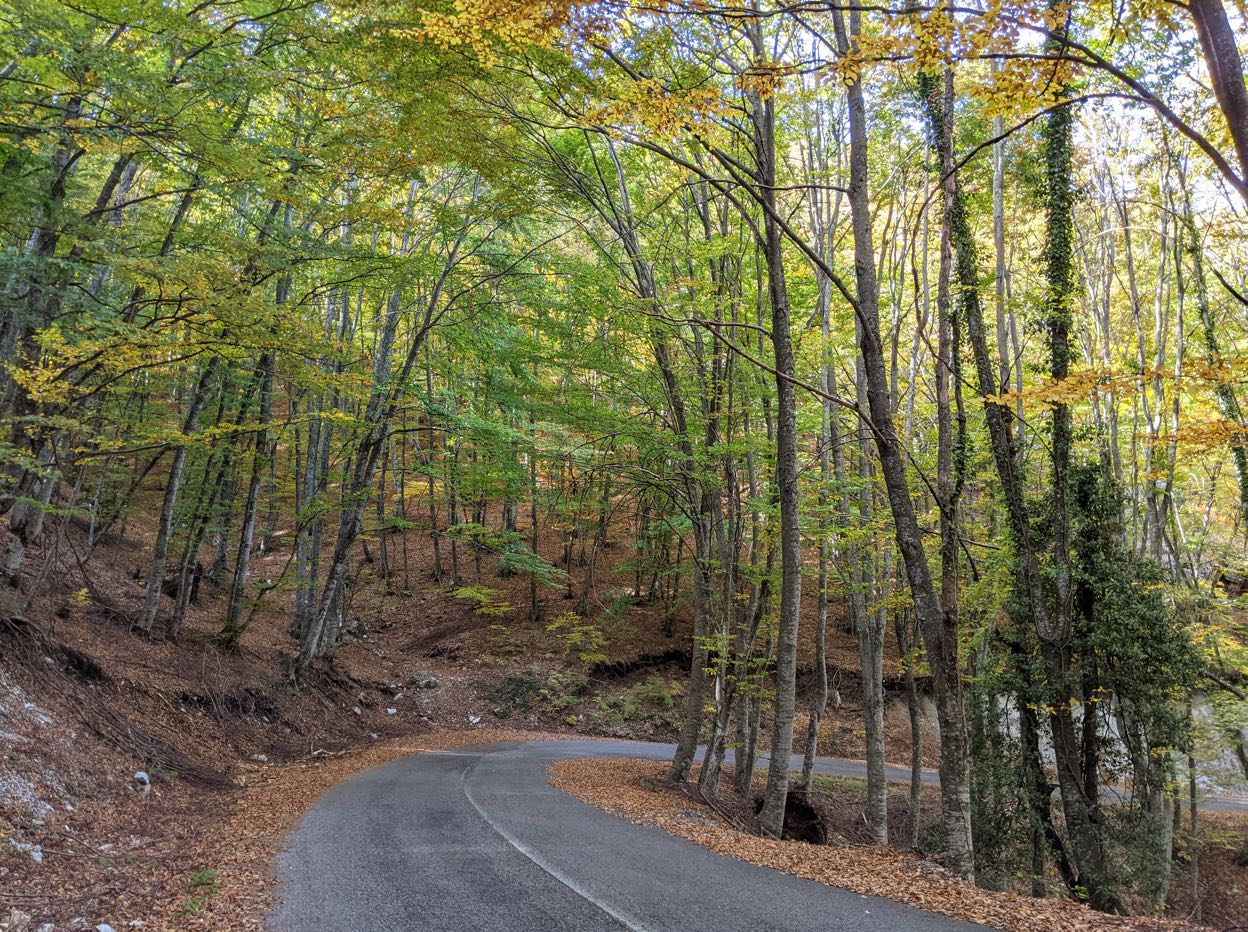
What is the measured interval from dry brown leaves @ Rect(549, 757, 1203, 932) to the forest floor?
4.05 metres

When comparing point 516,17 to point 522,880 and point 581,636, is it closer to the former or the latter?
point 522,880

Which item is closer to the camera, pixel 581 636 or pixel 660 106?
pixel 660 106

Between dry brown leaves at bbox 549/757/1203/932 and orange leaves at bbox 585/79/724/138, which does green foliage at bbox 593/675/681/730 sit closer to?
dry brown leaves at bbox 549/757/1203/932

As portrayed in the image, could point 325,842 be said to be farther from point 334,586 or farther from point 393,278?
point 393,278

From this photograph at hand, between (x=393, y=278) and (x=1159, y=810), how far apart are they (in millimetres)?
17606

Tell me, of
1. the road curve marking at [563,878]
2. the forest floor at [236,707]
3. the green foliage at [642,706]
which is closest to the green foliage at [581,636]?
the forest floor at [236,707]

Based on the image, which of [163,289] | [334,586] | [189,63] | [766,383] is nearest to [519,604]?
[334,586]

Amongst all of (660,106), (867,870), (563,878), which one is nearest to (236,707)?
(563,878)

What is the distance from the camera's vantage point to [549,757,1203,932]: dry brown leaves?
450 cm

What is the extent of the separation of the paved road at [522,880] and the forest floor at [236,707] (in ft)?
1.86

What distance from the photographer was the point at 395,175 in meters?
11.3

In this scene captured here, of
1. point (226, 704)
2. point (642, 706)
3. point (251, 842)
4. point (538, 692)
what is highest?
point (251, 842)

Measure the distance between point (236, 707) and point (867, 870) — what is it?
1116cm

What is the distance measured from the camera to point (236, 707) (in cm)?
1220
